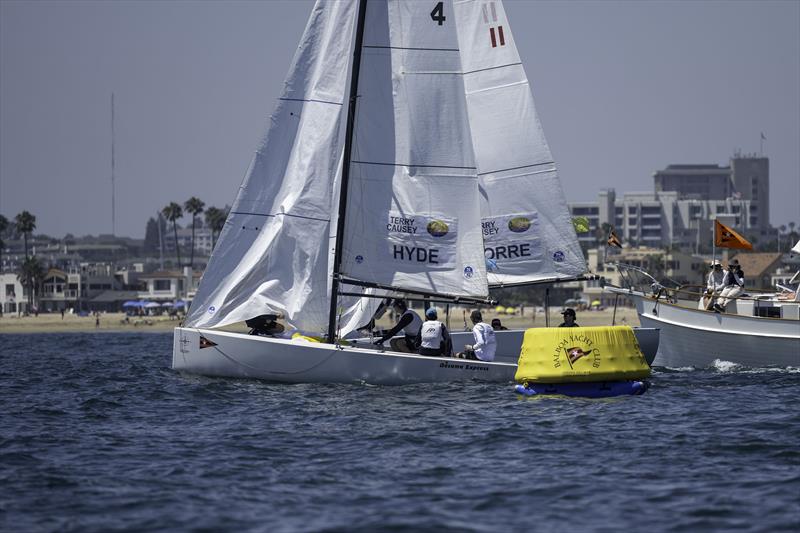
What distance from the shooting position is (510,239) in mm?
33719

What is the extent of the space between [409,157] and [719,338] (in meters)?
11.1

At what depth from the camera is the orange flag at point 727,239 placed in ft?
113

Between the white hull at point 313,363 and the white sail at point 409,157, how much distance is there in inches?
86.6

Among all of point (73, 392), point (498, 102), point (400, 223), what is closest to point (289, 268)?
point (400, 223)

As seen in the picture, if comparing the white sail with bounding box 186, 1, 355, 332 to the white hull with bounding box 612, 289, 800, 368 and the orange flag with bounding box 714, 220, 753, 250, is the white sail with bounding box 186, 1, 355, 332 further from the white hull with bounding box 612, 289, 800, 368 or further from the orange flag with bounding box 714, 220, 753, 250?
the orange flag with bounding box 714, 220, 753, 250

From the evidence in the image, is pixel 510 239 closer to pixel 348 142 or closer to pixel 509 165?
pixel 509 165

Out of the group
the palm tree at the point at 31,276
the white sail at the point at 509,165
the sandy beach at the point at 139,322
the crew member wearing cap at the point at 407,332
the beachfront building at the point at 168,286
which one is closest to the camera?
the crew member wearing cap at the point at 407,332

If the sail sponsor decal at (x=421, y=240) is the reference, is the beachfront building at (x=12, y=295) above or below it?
below

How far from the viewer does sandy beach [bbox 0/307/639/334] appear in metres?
114

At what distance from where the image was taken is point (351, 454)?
18781 millimetres

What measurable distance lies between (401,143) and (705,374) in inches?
406

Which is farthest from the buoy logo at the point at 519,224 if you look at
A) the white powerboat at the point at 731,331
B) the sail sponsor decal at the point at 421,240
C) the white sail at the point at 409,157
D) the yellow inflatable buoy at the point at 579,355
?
the yellow inflatable buoy at the point at 579,355

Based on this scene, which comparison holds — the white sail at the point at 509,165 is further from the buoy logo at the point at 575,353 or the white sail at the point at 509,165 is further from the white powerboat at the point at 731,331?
the buoy logo at the point at 575,353

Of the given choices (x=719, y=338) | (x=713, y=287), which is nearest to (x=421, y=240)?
(x=719, y=338)
